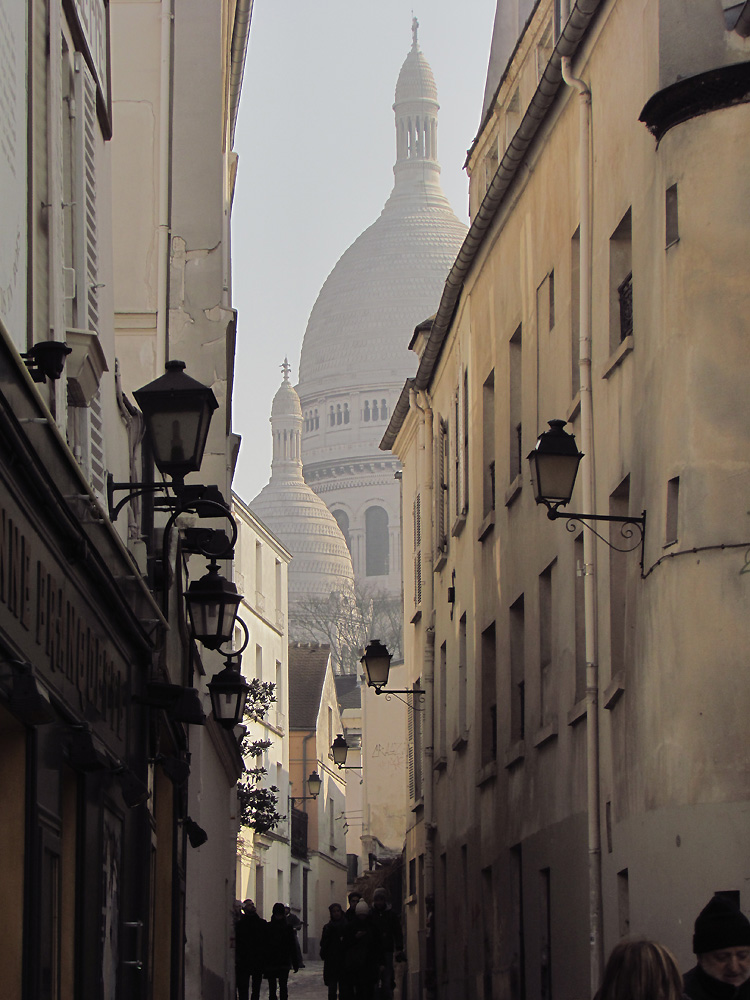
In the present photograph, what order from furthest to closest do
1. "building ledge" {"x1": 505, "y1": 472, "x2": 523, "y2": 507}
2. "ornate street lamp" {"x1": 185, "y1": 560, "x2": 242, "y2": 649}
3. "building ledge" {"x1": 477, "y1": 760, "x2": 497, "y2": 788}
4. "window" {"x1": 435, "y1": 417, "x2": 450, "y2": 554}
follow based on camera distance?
"window" {"x1": 435, "y1": 417, "x2": 450, "y2": 554}, "building ledge" {"x1": 477, "y1": 760, "x2": 497, "y2": 788}, "building ledge" {"x1": 505, "y1": 472, "x2": 523, "y2": 507}, "ornate street lamp" {"x1": 185, "y1": 560, "x2": 242, "y2": 649}

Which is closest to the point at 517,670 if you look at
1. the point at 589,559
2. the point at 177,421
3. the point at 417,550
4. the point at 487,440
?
the point at 487,440

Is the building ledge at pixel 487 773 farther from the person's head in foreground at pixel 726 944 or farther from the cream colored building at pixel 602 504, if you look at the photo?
the person's head in foreground at pixel 726 944

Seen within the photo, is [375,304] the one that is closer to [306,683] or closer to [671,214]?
[306,683]

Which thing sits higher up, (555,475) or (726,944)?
(555,475)

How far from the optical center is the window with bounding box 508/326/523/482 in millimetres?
17719

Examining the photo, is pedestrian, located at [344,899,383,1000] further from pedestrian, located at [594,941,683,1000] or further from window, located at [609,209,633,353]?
pedestrian, located at [594,941,683,1000]

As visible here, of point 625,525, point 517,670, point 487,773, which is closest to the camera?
point 625,525

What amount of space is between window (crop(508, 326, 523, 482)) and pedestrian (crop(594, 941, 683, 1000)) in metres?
13.0

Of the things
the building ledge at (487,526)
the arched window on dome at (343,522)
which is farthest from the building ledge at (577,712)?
the arched window on dome at (343,522)

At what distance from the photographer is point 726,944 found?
5.27m

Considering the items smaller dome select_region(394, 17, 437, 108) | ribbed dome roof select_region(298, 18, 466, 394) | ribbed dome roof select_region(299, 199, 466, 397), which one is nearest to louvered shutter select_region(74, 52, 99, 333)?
ribbed dome roof select_region(298, 18, 466, 394)

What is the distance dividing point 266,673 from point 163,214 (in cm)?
3549

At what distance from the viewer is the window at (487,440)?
1950 cm

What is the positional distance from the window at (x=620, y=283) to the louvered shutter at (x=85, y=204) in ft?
14.4
